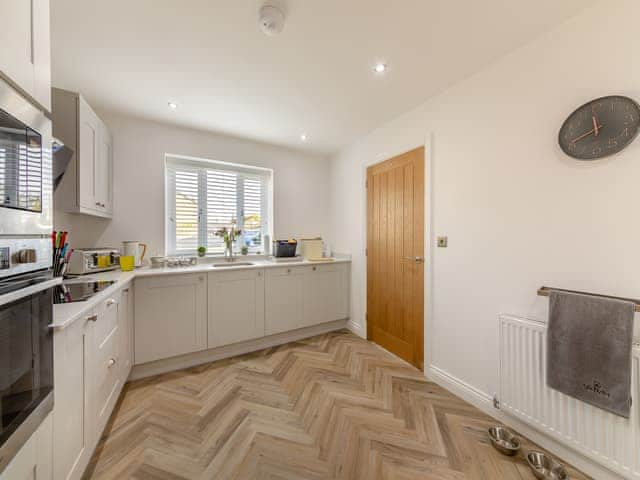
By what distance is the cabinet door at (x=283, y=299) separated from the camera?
2766 millimetres

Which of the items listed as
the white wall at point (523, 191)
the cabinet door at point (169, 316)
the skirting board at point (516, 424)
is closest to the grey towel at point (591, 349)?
the white wall at point (523, 191)

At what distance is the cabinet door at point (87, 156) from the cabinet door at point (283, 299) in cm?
164

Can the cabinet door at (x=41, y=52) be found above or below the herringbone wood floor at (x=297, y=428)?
above

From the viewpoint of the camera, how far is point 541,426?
141 centimetres

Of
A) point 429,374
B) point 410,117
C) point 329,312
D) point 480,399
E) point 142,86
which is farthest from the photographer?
point 329,312

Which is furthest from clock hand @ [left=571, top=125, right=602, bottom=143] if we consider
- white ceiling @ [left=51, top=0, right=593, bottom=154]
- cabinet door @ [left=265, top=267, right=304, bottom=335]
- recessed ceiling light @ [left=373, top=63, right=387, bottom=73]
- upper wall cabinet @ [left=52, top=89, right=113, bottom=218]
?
upper wall cabinet @ [left=52, top=89, right=113, bottom=218]

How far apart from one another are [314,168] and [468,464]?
337 centimetres

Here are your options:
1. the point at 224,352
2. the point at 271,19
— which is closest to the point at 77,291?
the point at 224,352

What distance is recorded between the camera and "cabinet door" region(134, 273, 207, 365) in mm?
2123

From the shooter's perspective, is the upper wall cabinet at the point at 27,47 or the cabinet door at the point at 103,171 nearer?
the upper wall cabinet at the point at 27,47

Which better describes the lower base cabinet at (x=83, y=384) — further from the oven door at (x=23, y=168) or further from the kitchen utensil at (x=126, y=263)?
the kitchen utensil at (x=126, y=263)

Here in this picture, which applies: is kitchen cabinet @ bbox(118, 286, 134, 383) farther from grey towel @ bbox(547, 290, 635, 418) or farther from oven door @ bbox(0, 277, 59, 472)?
grey towel @ bbox(547, 290, 635, 418)

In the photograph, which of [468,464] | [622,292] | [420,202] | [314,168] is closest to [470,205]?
[420,202]

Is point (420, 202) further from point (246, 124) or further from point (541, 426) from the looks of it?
point (246, 124)
